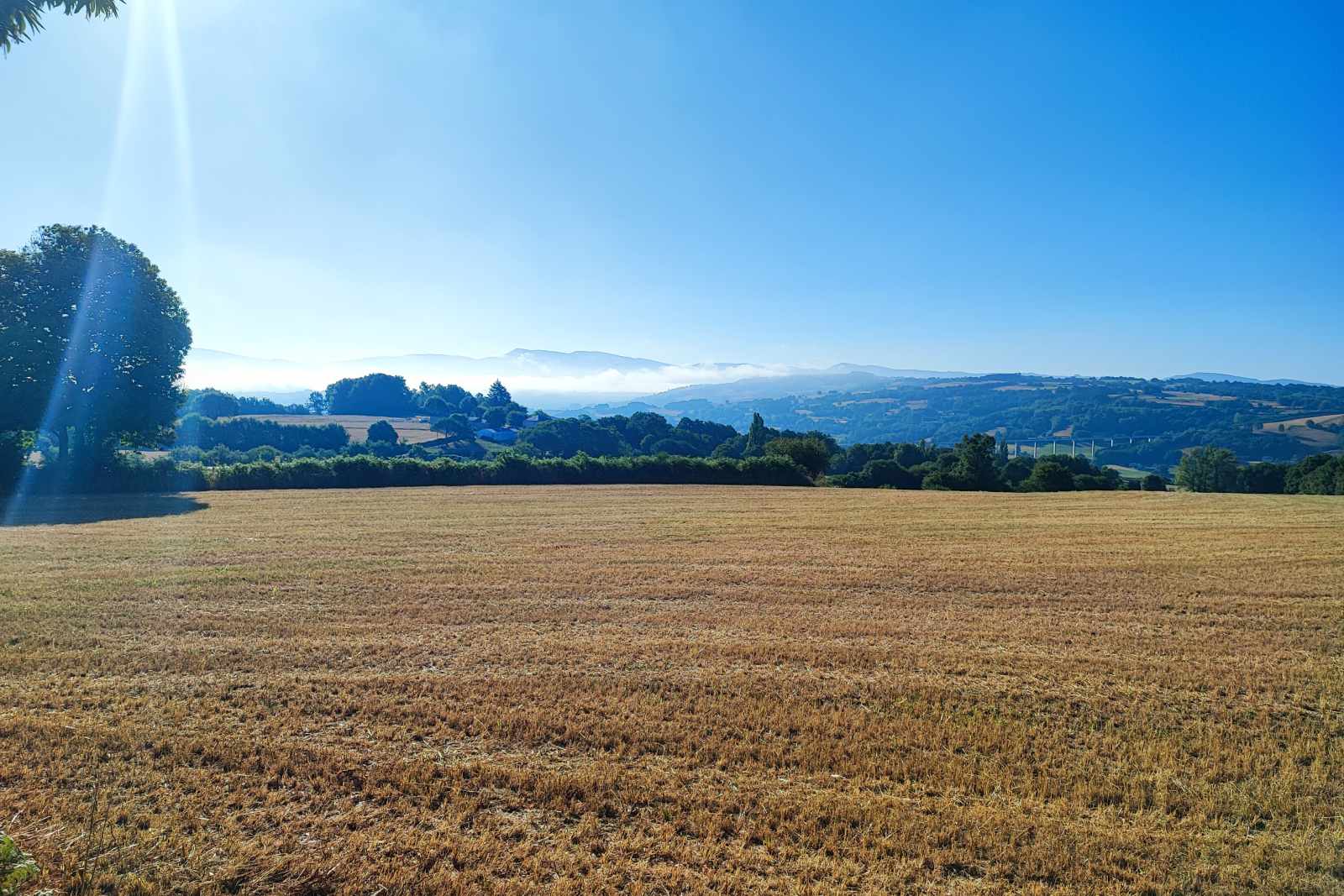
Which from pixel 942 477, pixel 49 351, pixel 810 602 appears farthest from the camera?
pixel 942 477

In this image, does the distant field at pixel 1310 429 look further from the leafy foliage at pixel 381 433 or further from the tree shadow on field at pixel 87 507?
the tree shadow on field at pixel 87 507

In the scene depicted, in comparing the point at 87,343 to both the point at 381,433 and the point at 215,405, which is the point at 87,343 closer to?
the point at 381,433

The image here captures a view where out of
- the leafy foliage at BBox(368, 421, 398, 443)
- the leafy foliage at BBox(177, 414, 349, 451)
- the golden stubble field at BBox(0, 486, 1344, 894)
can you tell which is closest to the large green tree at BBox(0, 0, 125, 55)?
the golden stubble field at BBox(0, 486, 1344, 894)

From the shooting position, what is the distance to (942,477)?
5162 centimetres

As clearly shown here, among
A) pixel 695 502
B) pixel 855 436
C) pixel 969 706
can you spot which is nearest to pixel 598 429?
pixel 695 502

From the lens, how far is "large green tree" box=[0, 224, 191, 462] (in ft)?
94.8

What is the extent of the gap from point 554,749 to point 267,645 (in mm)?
5465

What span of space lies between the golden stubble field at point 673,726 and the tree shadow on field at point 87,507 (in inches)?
428

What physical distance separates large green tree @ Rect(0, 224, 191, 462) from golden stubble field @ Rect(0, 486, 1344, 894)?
21.6m

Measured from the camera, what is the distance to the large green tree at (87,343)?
28.9 m

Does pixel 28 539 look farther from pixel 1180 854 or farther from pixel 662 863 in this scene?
pixel 1180 854

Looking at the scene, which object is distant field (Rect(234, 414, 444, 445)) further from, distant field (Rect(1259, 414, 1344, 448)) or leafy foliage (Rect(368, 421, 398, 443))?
distant field (Rect(1259, 414, 1344, 448))

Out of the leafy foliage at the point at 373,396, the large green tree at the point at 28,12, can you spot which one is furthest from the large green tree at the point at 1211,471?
the leafy foliage at the point at 373,396

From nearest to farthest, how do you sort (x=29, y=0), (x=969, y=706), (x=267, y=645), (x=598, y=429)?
(x=29, y=0) < (x=969, y=706) < (x=267, y=645) < (x=598, y=429)
